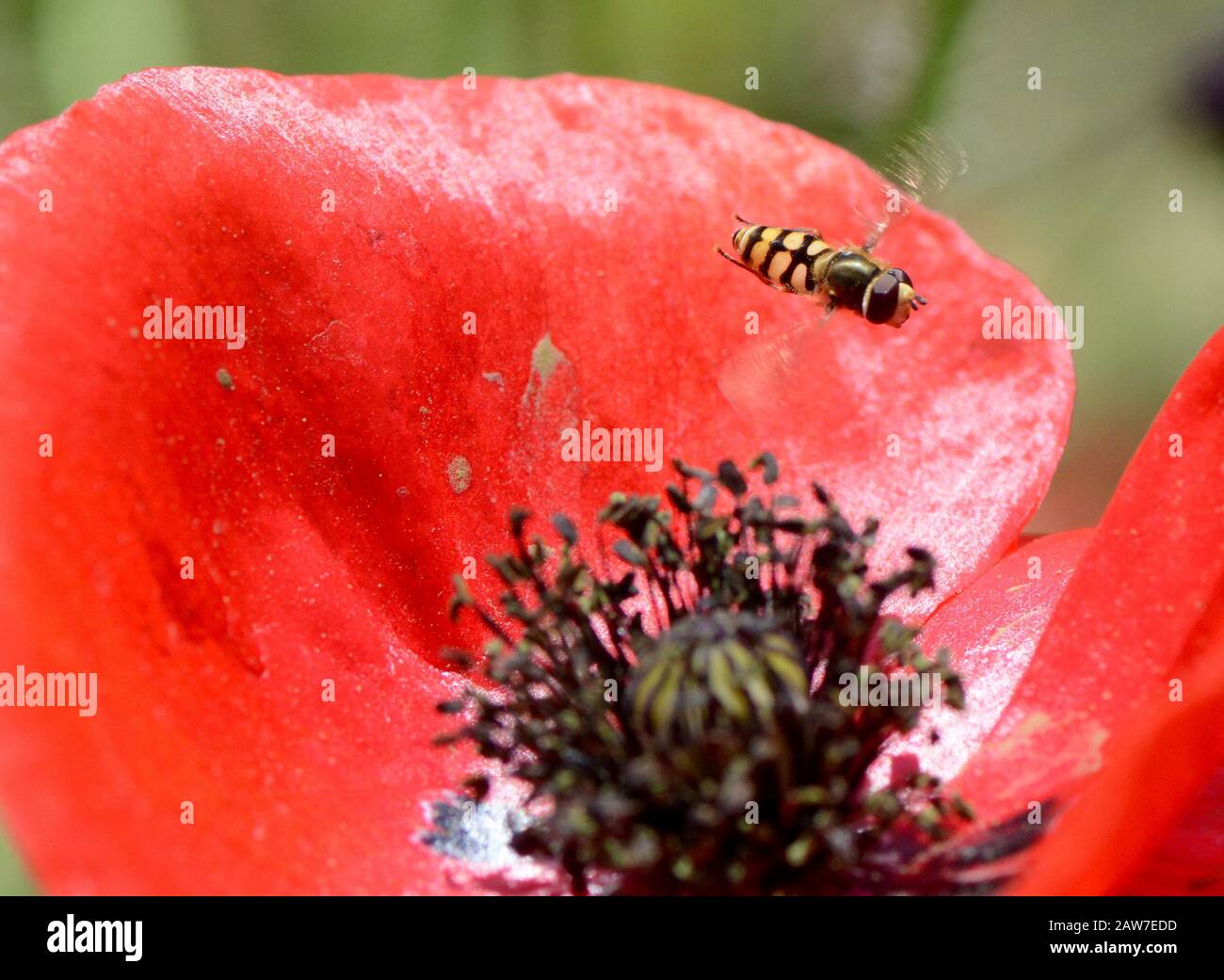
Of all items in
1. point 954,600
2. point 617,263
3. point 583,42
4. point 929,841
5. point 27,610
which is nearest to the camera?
point 27,610

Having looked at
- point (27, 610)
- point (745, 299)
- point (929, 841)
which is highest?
point (745, 299)

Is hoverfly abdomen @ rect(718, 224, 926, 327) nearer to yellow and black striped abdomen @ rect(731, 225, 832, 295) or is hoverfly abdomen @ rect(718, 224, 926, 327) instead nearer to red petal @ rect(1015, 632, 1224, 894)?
yellow and black striped abdomen @ rect(731, 225, 832, 295)

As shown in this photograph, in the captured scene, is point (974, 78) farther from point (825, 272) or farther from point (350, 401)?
point (350, 401)

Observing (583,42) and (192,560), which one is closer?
(192,560)

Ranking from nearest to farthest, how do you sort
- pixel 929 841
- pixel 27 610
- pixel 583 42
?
pixel 27 610, pixel 929 841, pixel 583 42

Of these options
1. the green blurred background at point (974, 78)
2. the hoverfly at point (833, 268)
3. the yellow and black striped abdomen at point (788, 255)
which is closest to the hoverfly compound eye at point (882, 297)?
the hoverfly at point (833, 268)

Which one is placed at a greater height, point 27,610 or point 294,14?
point 294,14

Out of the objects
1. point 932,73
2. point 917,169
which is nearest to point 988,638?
point 917,169

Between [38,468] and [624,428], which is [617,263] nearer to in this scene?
[624,428]

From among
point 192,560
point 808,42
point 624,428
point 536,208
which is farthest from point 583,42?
point 192,560
